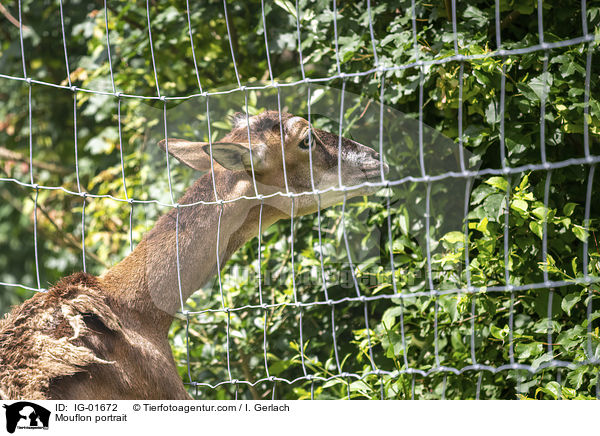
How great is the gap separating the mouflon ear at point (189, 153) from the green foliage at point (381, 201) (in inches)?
13.6

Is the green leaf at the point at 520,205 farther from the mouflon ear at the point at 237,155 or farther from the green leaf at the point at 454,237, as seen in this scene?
the mouflon ear at the point at 237,155

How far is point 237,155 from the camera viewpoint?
2.88m

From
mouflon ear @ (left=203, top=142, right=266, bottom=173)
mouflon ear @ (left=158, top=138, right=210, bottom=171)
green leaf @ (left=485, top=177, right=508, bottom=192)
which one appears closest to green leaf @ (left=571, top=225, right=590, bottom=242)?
green leaf @ (left=485, top=177, right=508, bottom=192)

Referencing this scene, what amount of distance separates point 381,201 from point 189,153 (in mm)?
1007

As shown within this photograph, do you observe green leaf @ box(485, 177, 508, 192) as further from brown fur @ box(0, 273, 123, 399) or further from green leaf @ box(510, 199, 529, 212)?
brown fur @ box(0, 273, 123, 399)

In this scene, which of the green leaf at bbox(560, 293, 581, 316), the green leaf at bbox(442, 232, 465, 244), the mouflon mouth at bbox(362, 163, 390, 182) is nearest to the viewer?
the green leaf at bbox(560, 293, 581, 316)

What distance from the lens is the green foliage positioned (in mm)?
2545

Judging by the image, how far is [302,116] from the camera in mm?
3348

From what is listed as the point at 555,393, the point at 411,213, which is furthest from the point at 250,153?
the point at 555,393

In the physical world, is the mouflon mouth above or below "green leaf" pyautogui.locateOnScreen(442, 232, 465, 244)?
above

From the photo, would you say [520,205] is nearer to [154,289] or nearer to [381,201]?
[381,201]

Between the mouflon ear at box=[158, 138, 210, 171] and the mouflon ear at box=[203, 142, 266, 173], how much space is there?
0.60 feet
